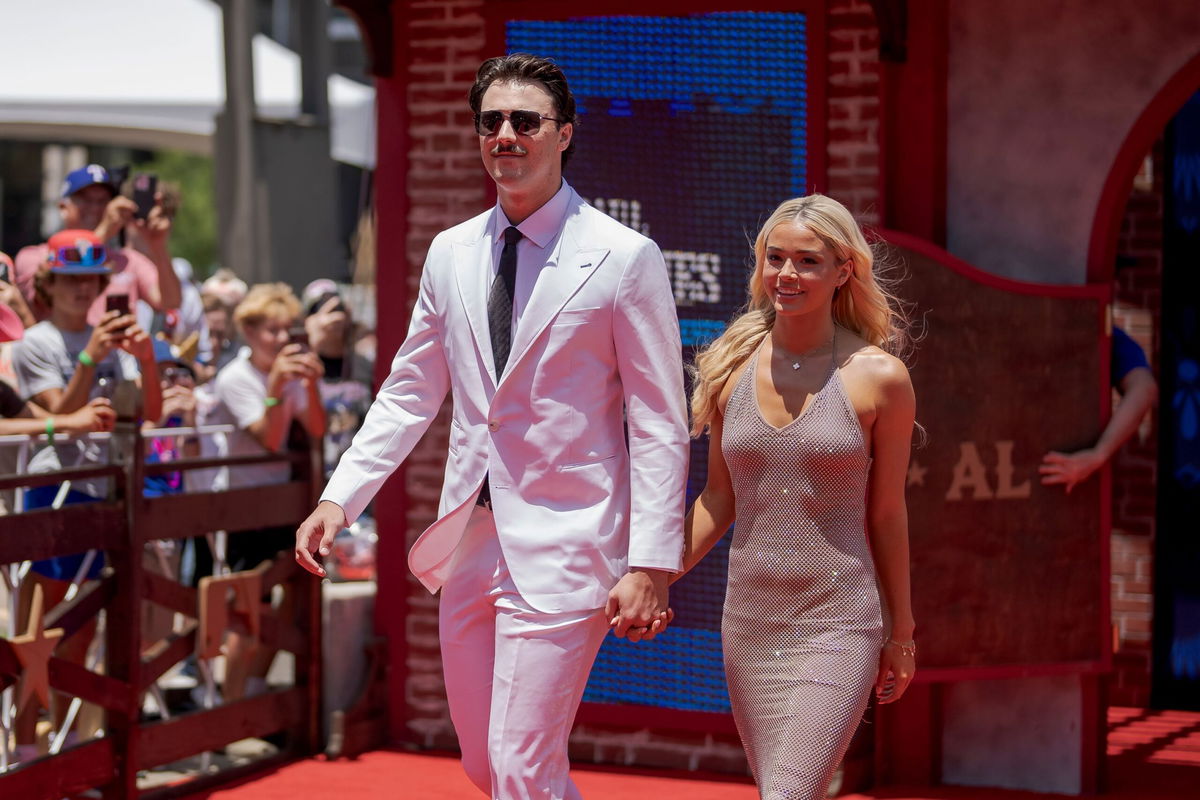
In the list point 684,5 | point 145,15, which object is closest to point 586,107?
point 684,5

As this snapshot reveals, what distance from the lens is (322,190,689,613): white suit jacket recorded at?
3834 mm

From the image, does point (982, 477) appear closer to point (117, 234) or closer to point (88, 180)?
point (117, 234)

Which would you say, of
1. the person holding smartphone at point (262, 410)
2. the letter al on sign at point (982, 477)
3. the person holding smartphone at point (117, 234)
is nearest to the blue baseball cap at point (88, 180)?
the person holding smartphone at point (117, 234)

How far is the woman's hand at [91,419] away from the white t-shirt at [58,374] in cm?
16

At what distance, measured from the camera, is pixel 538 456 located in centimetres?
386

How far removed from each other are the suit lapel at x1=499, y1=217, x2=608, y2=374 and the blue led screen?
9.50 feet

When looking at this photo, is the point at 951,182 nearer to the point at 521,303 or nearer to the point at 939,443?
the point at 939,443

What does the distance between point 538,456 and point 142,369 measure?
3173 mm

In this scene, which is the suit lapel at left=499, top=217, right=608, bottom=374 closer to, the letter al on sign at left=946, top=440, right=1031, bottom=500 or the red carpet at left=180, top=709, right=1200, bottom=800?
the letter al on sign at left=946, top=440, right=1031, bottom=500

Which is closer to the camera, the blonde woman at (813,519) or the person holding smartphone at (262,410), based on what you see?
the blonde woman at (813,519)

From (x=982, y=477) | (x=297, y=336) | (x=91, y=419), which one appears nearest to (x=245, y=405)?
(x=297, y=336)

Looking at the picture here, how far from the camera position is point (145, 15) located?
2688 cm

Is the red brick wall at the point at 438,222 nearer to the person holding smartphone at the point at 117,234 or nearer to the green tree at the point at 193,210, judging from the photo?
the person holding smartphone at the point at 117,234

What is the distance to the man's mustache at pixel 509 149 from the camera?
3.89 m
